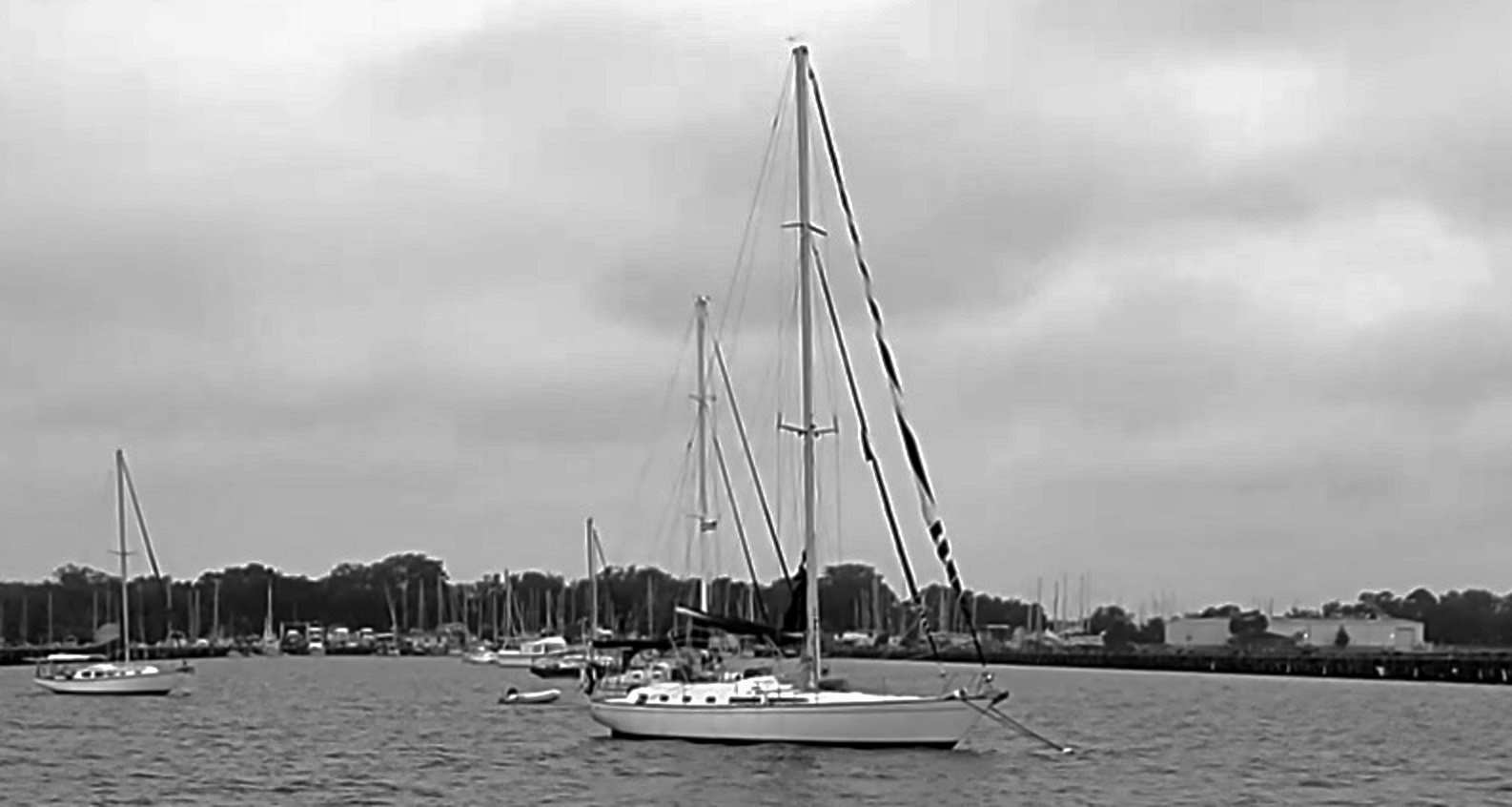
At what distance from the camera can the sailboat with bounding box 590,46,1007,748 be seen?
196 feet

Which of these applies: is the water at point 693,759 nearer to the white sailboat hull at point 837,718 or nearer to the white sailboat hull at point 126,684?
the white sailboat hull at point 837,718

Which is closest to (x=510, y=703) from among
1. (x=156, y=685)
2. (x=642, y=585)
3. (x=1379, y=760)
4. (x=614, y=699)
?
(x=156, y=685)

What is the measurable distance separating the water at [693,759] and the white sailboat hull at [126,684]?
4.66ft

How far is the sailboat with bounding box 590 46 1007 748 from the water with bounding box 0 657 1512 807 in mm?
632

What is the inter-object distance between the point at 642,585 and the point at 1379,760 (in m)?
122

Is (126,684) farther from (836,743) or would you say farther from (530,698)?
(836,743)

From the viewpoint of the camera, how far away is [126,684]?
116625 mm

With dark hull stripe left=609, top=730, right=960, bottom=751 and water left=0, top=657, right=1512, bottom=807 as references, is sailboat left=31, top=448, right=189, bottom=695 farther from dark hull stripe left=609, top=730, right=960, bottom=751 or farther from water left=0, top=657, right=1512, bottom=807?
dark hull stripe left=609, top=730, right=960, bottom=751

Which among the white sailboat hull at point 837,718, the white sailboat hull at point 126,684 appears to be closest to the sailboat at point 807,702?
the white sailboat hull at point 837,718

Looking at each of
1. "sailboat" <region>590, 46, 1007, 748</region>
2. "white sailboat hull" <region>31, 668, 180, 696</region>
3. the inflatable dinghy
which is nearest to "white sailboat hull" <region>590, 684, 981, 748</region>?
"sailboat" <region>590, 46, 1007, 748</region>

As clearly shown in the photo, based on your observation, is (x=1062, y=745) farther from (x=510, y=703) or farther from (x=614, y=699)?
(x=510, y=703)

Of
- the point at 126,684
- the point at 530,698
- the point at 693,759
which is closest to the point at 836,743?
the point at 693,759

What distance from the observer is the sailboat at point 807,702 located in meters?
59.7

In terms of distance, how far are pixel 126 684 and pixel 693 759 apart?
63544 millimetres
